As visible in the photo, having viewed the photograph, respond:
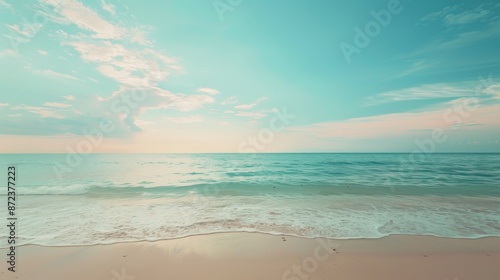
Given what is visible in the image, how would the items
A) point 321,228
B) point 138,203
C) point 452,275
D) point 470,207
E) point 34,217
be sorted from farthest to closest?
point 138,203
point 470,207
point 34,217
point 321,228
point 452,275

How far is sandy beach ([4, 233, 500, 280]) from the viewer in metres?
4.82

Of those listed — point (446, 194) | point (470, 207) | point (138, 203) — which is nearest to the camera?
point (470, 207)

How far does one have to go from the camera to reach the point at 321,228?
301 inches

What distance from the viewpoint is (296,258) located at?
5527 millimetres

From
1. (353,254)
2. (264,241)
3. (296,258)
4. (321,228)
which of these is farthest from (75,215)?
(353,254)

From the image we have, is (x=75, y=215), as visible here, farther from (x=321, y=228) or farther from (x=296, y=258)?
(x=321, y=228)

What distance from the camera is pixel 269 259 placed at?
5488mm

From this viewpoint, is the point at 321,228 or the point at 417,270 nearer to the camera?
the point at 417,270

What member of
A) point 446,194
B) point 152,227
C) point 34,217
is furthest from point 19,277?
point 446,194

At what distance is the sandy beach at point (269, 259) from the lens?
482 cm

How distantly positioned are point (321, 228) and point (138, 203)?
32.6 feet

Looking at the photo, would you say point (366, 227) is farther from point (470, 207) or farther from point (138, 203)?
point (138, 203)

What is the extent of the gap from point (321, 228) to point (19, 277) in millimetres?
8403

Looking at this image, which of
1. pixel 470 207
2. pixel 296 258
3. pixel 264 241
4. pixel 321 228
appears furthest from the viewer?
pixel 470 207
